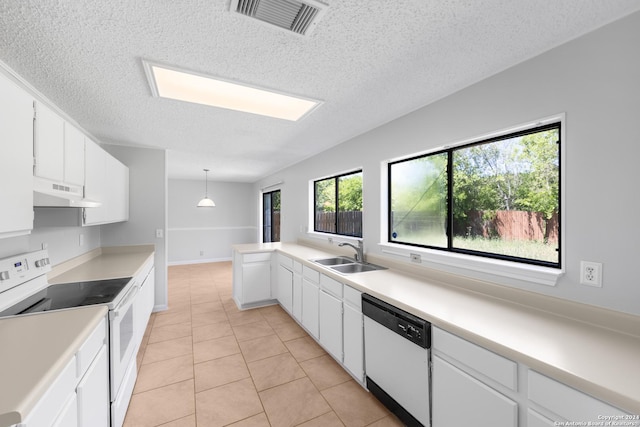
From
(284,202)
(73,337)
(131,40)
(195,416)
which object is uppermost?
(131,40)

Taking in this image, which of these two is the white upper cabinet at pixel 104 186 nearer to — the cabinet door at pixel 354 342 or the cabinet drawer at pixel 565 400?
the cabinet door at pixel 354 342

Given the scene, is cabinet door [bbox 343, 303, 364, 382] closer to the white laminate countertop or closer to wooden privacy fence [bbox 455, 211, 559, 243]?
wooden privacy fence [bbox 455, 211, 559, 243]

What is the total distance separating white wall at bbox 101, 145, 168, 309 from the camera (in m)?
3.61

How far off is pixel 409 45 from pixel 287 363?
271 centimetres

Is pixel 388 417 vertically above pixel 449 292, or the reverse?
pixel 449 292

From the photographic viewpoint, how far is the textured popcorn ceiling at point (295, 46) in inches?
47.8

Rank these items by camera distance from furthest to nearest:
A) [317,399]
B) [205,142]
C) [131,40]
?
[205,142], [317,399], [131,40]

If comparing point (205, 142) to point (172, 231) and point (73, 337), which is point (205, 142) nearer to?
point (73, 337)

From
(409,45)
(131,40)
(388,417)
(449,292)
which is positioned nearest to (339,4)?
(409,45)

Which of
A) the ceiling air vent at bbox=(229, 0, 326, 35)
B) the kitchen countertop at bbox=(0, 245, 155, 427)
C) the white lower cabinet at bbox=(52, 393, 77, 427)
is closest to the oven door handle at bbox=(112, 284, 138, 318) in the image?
the kitchen countertop at bbox=(0, 245, 155, 427)

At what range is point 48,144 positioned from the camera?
1.57 meters

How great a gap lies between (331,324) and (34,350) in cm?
198

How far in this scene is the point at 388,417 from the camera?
5.97ft

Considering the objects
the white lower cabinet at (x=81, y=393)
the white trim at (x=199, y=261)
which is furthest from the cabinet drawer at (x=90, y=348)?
the white trim at (x=199, y=261)
